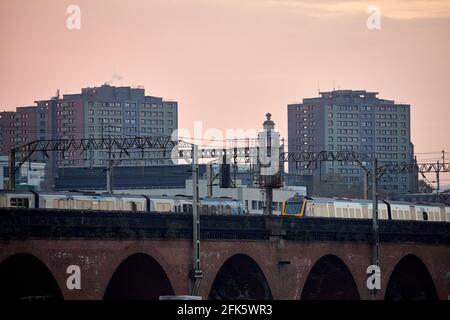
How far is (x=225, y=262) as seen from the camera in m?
80.1

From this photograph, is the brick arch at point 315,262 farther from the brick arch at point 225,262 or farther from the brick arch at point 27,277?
the brick arch at point 27,277

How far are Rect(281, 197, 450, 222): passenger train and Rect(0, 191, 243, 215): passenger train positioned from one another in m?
6.08

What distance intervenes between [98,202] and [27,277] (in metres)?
10.3

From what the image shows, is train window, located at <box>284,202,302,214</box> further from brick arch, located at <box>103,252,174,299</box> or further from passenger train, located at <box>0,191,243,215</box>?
brick arch, located at <box>103,252,174,299</box>

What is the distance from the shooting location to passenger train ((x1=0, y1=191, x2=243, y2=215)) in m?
71.7

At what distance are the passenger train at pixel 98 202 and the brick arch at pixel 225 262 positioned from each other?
5574 millimetres

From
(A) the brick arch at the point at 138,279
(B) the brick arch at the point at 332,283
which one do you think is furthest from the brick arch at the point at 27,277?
(B) the brick arch at the point at 332,283


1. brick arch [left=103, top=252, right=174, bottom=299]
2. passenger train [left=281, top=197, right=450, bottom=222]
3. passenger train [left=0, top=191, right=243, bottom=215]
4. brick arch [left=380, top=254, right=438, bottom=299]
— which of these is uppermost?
passenger train [left=0, top=191, right=243, bottom=215]

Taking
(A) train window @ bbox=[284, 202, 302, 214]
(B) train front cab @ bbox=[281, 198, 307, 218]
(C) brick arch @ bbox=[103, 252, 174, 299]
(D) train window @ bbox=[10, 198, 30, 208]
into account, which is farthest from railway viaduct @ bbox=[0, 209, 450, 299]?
(A) train window @ bbox=[284, 202, 302, 214]

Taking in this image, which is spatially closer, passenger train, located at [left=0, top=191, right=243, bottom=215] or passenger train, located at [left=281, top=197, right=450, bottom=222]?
passenger train, located at [left=0, top=191, right=243, bottom=215]

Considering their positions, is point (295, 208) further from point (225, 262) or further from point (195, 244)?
point (195, 244)

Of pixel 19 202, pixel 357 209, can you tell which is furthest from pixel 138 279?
pixel 357 209
